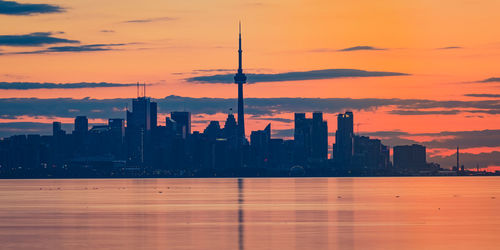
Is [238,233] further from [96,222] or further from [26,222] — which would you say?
[26,222]

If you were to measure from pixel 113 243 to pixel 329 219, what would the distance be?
4584 cm

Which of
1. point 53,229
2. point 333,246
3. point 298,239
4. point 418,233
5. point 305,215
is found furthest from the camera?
point 305,215

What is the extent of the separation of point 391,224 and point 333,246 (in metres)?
32.7

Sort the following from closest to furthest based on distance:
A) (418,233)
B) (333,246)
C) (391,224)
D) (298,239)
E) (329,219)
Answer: (333,246), (298,239), (418,233), (391,224), (329,219)

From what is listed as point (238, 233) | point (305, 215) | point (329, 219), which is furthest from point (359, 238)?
point (305, 215)

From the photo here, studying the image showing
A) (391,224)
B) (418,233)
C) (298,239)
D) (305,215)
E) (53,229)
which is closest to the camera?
(298,239)

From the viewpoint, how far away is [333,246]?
86000mm

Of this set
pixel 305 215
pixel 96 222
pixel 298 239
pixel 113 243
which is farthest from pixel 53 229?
pixel 305 215

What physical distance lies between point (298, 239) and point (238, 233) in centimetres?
1142

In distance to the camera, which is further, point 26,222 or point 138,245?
point 26,222

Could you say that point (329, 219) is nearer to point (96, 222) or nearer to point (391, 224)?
point (391, 224)

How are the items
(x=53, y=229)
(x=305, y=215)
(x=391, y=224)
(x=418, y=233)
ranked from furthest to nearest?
(x=305, y=215) < (x=391, y=224) < (x=53, y=229) < (x=418, y=233)

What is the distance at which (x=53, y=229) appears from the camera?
109688 millimetres

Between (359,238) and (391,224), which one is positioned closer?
(359,238)
